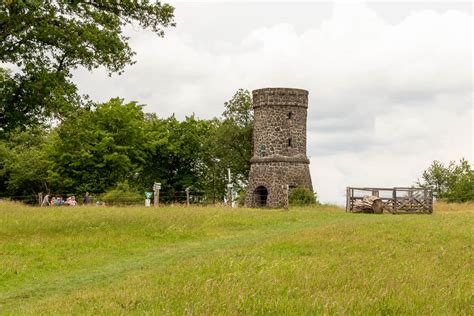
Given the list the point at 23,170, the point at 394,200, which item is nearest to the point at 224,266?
the point at 394,200

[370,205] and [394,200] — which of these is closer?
[370,205]

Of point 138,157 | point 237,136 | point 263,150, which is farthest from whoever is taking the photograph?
point 138,157

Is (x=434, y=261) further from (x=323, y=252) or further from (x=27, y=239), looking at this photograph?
(x=27, y=239)

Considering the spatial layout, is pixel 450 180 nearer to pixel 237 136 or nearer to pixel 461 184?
pixel 461 184

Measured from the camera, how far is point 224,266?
12.1 metres

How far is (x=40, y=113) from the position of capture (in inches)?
872

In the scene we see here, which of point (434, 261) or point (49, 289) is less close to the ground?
point (434, 261)

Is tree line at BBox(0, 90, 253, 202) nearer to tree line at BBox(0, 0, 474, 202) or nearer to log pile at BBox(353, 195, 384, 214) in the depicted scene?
tree line at BBox(0, 0, 474, 202)

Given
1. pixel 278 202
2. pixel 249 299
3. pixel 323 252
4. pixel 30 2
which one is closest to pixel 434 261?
pixel 323 252

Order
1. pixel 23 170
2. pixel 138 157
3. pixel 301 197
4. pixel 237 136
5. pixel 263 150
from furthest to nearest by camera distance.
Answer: pixel 23 170
pixel 138 157
pixel 237 136
pixel 263 150
pixel 301 197

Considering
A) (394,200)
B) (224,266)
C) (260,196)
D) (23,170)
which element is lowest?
(224,266)

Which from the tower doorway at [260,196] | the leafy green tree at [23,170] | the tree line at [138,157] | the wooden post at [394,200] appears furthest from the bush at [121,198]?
the wooden post at [394,200]

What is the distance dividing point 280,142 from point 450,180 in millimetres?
20546

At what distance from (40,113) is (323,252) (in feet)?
41.2
